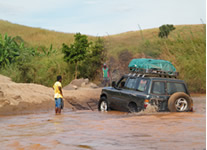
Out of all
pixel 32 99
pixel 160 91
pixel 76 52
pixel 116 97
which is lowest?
pixel 32 99

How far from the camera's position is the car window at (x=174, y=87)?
40.8ft

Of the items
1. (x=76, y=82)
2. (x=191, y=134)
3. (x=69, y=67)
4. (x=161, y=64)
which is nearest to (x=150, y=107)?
(x=191, y=134)

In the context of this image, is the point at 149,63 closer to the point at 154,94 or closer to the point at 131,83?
the point at 131,83

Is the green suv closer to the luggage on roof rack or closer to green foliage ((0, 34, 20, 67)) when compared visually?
the luggage on roof rack

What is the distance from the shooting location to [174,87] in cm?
1257

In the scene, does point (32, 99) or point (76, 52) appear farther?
point (76, 52)

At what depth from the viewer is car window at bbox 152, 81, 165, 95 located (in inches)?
483

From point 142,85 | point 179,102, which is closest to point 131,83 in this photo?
point 142,85

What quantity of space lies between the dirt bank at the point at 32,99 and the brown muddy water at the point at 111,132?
3417mm

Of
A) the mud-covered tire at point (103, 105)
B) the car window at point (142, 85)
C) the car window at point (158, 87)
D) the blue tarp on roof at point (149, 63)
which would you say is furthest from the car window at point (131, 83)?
the blue tarp on roof at point (149, 63)

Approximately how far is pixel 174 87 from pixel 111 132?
3.63 meters

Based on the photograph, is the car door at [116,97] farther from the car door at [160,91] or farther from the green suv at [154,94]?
the car door at [160,91]

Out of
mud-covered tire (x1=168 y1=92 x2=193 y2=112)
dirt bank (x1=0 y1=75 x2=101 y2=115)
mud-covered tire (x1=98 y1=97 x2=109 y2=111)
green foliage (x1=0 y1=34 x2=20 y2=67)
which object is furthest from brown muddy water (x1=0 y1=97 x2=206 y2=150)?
green foliage (x1=0 y1=34 x2=20 y2=67)

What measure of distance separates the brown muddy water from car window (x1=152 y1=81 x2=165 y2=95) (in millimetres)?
682
